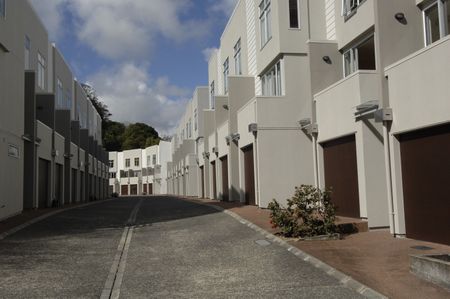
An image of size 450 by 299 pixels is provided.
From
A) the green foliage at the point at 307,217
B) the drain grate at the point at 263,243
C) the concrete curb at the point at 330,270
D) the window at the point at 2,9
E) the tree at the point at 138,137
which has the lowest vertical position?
the concrete curb at the point at 330,270

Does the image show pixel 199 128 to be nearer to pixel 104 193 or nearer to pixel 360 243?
pixel 104 193

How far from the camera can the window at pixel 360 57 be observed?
1755 centimetres

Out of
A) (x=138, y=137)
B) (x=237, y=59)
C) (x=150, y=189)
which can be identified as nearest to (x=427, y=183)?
(x=237, y=59)

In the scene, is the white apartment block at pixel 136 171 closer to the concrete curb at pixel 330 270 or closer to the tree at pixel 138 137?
the tree at pixel 138 137

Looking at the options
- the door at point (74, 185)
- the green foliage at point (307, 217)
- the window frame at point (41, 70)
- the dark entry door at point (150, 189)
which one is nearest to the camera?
the green foliage at point (307, 217)

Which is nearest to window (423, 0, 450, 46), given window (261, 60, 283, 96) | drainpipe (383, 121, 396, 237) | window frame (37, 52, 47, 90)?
drainpipe (383, 121, 396, 237)

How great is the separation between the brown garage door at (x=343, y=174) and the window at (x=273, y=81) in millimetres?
4979

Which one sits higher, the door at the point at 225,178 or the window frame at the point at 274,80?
the window frame at the point at 274,80

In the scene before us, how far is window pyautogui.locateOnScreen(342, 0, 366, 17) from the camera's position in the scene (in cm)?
1693

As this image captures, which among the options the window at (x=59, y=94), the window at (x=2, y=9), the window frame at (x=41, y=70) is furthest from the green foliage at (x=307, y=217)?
the window at (x=59, y=94)

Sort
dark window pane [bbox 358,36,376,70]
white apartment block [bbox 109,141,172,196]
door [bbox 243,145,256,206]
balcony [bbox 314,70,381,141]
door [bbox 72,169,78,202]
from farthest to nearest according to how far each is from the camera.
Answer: white apartment block [bbox 109,141,172,196], door [bbox 72,169,78,202], door [bbox 243,145,256,206], dark window pane [bbox 358,36,376,70], balcony [bbox 314,70,381,141]

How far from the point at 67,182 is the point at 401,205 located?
26.0m

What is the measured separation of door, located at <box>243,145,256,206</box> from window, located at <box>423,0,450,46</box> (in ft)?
34.3

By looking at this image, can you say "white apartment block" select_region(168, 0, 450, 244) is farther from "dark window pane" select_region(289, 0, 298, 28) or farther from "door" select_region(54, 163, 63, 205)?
"door" select_region(54, 163, 63, 205)
